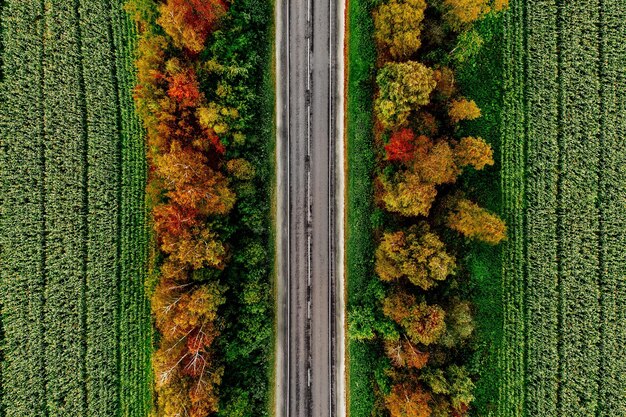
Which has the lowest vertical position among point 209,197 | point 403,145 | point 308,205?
point 308,205

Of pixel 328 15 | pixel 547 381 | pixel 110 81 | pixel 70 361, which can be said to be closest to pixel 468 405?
pixel 547 381

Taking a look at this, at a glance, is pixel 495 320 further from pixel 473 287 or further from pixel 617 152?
pixel 617 152

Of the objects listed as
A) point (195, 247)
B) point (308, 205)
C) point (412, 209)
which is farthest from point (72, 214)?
point (412, 209)

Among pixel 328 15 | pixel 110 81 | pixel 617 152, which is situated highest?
pixel 328 15

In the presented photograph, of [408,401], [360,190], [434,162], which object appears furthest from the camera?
[360,190]

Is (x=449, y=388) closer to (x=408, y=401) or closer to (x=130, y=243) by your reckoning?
(x=408, y=401)

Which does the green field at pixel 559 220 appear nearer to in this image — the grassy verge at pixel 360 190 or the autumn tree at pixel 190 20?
the grassy verge at pixel 360 190

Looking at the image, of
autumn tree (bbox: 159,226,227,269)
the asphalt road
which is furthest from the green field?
autumn tree (bbox: 159,226,227,269)
